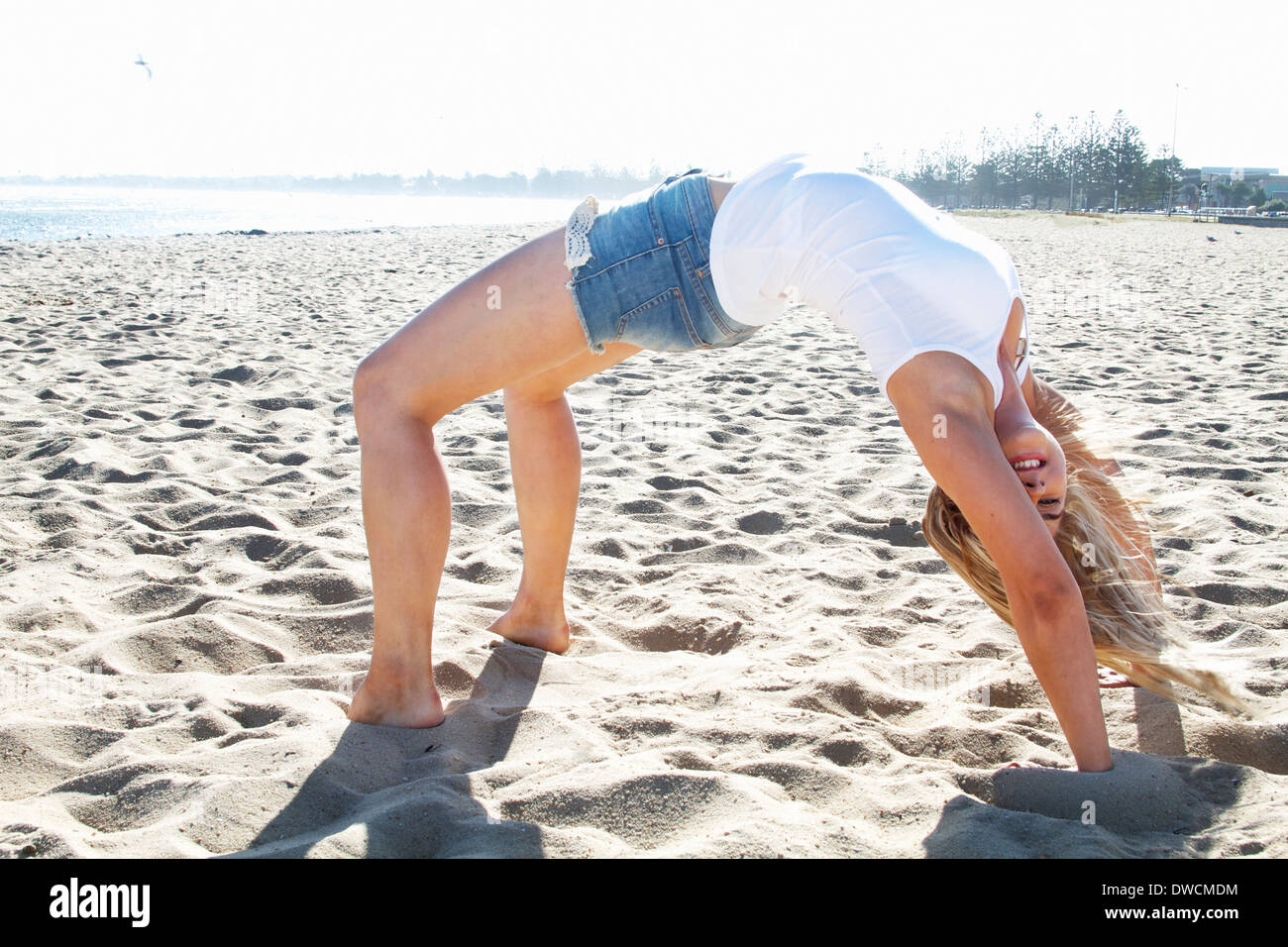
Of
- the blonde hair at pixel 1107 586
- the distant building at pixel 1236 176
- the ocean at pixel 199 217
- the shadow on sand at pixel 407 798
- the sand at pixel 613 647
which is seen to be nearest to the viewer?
the shadow on sand at pixel 407 798

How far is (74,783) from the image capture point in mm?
1729

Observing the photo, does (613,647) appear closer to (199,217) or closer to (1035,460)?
(1035,460)

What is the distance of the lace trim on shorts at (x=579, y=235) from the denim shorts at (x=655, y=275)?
0.01 m

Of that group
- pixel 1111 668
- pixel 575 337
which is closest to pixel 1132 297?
pixel 1111 668

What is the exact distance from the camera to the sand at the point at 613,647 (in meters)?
1.62

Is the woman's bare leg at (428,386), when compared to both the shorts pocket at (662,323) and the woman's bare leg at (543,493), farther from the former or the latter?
the woman's bare leg at (543,493)

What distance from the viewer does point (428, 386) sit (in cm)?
184

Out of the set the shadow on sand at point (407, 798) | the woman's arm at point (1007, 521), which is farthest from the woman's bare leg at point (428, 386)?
the woman's arm at point (1007, 521)

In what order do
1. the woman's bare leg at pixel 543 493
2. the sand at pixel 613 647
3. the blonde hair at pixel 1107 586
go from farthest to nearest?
the woman's bare leg at pixel 543 493 < the blonde hair at pixel 1107 586 < the sand at pixel 613 647

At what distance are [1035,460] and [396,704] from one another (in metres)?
1.34

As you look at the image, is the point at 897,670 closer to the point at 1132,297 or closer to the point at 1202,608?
the point at 1202,608

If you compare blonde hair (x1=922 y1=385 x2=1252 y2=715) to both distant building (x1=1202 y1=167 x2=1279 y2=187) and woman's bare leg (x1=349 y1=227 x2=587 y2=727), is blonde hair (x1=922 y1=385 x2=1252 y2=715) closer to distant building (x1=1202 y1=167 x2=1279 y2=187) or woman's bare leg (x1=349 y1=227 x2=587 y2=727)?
woman's bare leg (x1=349 y1=227 x2=587 y2=727)

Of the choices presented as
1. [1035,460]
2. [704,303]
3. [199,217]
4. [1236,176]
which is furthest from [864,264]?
[1236,176]

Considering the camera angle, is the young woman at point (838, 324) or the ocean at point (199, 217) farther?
the ocean at point (199, 217)
